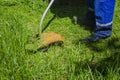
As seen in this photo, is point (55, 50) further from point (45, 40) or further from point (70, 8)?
point (70, 8)

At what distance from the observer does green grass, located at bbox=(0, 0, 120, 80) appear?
12.4 ft

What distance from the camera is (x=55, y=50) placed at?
461cm

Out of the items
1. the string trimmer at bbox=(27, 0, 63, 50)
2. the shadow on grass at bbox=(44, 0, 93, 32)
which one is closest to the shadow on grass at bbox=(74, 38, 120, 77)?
the string trimmer at bbox=(27, 0, 63, 50)

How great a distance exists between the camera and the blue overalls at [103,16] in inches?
195

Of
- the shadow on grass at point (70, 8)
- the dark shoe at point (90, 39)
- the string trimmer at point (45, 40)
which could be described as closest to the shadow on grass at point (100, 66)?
the dark shoe at point (90, 39)

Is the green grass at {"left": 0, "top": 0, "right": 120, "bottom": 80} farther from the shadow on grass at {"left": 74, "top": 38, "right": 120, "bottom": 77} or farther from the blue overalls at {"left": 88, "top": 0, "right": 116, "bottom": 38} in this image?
the blue overalls at {"left": 88, "top": 0, "right": 116, "bottom": 38}

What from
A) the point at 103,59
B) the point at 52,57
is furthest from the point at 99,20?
the point at 52,57

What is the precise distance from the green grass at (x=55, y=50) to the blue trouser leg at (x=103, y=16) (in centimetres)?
13

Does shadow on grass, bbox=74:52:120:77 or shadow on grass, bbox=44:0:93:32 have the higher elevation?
shadow on grass, bbox=74:52:120:77

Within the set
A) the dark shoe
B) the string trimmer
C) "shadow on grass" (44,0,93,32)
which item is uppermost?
the string trimmer

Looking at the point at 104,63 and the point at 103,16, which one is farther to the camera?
the point at 103,16

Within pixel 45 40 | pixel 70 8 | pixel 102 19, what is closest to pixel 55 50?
pixel 45 40

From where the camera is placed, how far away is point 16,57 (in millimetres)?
3891

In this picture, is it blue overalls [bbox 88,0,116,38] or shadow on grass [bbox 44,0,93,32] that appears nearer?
blue overalls [bbox 88,0,116,38]
